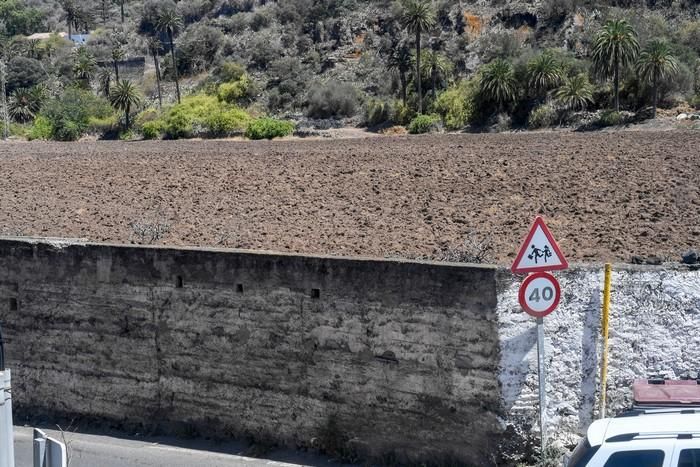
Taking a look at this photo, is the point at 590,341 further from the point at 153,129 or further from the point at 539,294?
the point at 153,129

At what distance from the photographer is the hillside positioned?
42.0m

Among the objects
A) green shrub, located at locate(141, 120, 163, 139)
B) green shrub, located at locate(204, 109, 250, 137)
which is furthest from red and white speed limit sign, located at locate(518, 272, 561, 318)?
green shrub, located at locate(141, 120, 163, 139)

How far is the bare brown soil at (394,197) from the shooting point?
44.1 feet

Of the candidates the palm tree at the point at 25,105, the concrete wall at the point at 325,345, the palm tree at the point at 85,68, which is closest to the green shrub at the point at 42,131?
the palm tree at the point at 25,105

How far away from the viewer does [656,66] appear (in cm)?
3669

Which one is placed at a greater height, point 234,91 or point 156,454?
point 234,91

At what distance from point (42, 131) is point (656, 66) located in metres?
37.5

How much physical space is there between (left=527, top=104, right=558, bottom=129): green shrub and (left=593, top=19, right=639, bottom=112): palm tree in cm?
301

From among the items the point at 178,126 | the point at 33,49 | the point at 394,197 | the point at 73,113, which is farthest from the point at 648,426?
the point at 33,49

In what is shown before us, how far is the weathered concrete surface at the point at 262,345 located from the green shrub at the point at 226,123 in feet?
108

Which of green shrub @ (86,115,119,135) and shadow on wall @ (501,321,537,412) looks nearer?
shadow on wall @ (501,321,537,412)

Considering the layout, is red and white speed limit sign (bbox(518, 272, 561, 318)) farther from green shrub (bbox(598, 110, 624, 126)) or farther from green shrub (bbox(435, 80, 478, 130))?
green shrub (bbox(435, 80, 478, 130))

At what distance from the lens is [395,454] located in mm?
10930

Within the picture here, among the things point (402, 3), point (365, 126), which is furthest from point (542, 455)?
point (402, 3)
